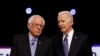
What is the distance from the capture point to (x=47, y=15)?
4867 millimetres

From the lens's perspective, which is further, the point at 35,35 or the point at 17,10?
the point at 17,10

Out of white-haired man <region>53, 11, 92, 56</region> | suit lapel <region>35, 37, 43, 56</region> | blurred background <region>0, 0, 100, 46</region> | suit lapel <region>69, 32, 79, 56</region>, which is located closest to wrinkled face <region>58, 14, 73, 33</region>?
white-haired man <region>53, 11, 92, 56</region>

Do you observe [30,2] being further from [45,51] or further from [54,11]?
[45,51]

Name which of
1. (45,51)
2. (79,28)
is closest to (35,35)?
(45,51)

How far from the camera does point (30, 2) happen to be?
485cm

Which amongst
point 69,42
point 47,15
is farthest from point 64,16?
point 47,15

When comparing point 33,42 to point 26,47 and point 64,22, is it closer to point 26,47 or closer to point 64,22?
point 26,47

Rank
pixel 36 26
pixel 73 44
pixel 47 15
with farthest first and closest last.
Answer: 1. pixel 47 15
2. pixel 73 44
3. pixel 36 26

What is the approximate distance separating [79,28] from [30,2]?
2.46 ft

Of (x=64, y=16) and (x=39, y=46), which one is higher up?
(x=64, y=16)

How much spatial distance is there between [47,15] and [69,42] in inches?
64.2

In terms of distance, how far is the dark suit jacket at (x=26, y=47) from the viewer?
124 inches

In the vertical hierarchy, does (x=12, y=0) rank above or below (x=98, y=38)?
above

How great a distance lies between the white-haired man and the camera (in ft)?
10.6
